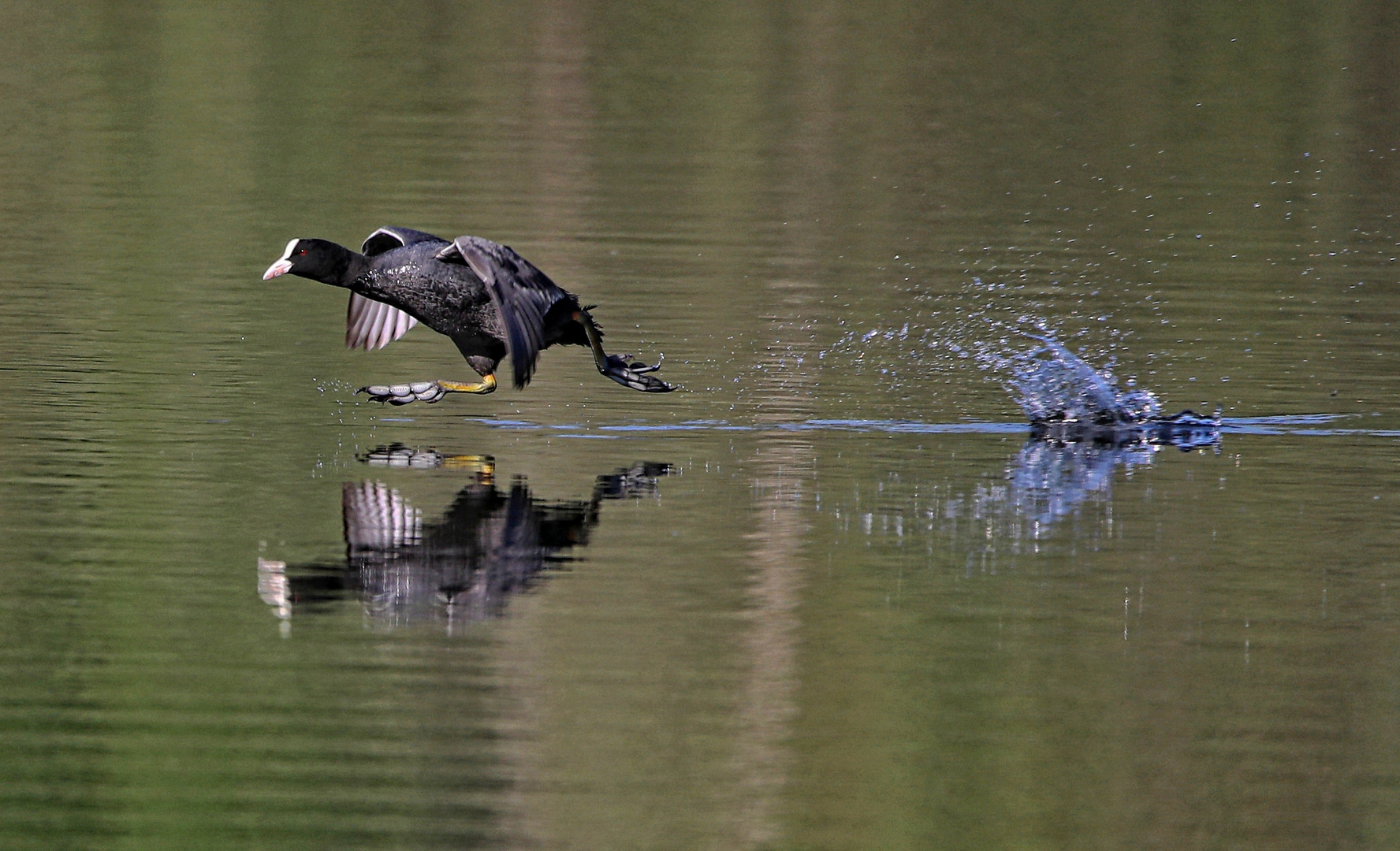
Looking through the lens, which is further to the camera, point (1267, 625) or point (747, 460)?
point (747, 460)

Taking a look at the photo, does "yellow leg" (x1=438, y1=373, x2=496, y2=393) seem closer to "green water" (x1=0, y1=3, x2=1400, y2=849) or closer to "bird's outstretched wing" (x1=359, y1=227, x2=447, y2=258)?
"green water" (x1=0, y1=3, x2=1400, y2=849)

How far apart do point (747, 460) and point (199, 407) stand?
126 inches

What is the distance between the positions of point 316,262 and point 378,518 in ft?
8.57

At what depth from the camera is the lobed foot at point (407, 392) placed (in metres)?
13.0

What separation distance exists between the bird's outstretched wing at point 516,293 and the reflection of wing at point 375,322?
195 cm

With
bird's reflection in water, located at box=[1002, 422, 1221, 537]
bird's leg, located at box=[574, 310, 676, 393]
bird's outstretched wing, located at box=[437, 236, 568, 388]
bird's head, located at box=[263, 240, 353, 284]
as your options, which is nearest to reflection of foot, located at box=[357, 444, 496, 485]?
bird's outstretched wing, located at box=[437, 236, 568, 388]

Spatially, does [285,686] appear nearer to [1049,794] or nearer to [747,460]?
[1049,794]

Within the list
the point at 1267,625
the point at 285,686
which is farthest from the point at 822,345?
the point at 285,686

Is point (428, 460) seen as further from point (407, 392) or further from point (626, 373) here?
point (626, 373)

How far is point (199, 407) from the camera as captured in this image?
1334cm

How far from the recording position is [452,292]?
1280cm

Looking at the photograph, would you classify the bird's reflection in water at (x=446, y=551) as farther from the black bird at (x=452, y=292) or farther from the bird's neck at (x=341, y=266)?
the bird's neck at (x=341, y=266)

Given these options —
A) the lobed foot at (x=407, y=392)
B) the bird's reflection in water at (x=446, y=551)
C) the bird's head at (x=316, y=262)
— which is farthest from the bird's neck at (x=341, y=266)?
the bird's reflection in water at (x=446, y=551)

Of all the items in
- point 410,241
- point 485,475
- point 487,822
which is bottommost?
point 487,822
